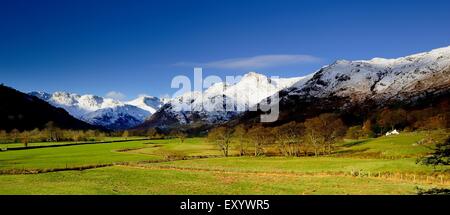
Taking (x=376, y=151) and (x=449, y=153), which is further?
(x=376, y=151)

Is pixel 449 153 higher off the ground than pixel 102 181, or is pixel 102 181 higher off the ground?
pixel 449 153

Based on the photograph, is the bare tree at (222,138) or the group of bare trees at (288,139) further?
the bare tree at (222,138)

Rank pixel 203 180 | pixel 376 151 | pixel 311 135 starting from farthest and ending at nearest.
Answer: pixel 311 135
pixel 376 151
pixel 203 180

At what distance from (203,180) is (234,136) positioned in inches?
3954

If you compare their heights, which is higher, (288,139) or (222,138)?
(222,138)

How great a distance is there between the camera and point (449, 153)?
27562 millimetres

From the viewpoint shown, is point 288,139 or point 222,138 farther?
point 222,138

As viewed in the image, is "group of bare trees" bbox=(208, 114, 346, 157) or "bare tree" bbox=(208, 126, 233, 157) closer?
"group of bare trees" bbox=(208, 114, 346, 157)

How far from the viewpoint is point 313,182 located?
217 ft
